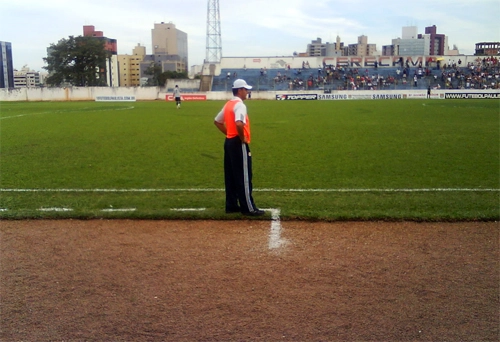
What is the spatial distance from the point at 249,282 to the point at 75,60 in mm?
78614

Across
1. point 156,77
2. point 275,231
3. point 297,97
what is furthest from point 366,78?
point 275,231

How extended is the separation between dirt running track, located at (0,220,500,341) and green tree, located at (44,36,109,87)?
7513cm

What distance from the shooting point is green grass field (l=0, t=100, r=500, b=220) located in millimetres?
7344

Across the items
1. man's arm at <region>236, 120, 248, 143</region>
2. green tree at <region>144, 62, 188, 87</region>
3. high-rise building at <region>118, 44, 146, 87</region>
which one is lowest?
man's arm at <region>236, 120, 248, 143</region>

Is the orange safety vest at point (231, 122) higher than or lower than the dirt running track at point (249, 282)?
higher

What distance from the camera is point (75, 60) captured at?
3012 inches

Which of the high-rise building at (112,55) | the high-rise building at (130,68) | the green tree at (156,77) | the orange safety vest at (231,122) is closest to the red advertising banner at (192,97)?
the green tree at (156,77)

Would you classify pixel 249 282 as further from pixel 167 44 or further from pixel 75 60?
pixel 167 44

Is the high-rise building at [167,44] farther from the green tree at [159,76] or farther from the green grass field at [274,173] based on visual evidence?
the green grass field at [274,173]

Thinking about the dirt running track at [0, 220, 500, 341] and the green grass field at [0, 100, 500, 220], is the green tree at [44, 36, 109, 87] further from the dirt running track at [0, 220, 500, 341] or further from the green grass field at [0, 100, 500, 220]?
the dirt running track at [0, 220, 500, 341]

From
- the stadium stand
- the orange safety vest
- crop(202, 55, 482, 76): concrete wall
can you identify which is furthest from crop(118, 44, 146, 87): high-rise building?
the orange safety vest

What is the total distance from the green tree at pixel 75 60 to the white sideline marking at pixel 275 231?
247ft

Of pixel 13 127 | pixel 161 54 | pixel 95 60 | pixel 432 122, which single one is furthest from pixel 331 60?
pixel 161 54

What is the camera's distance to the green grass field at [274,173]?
24.1 ft
